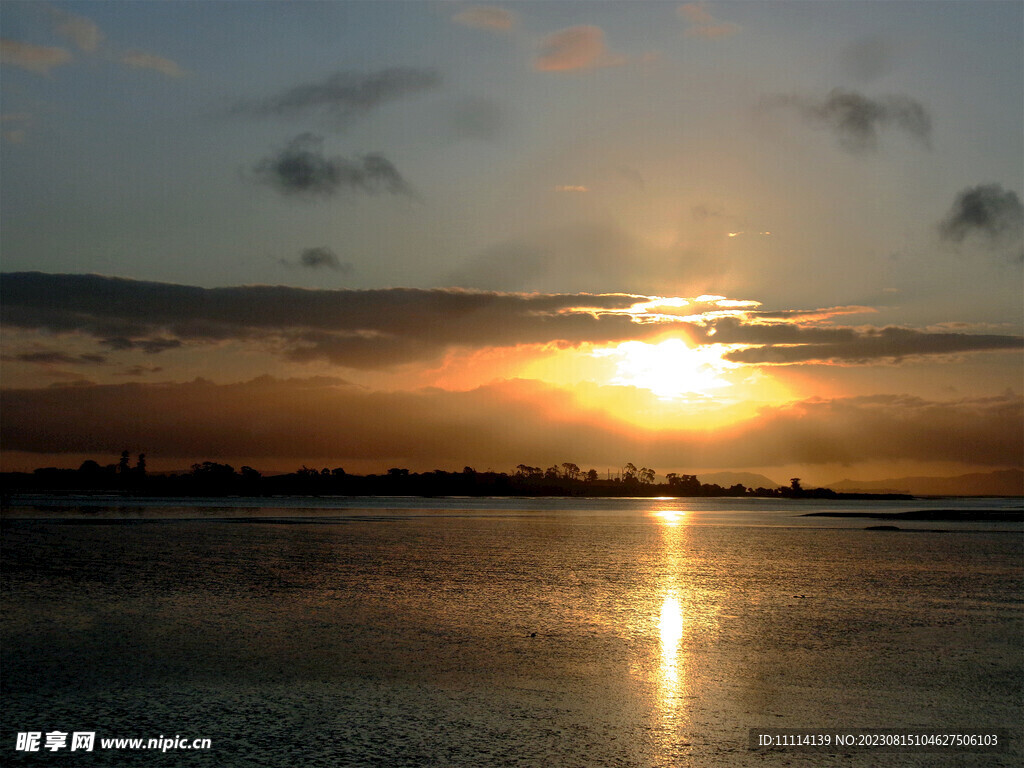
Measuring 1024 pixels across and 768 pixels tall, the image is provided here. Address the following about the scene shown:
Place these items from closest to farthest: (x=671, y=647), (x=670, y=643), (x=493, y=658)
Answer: (x=493, y=658) < (x=671, y=647) < (x=670, y=643)

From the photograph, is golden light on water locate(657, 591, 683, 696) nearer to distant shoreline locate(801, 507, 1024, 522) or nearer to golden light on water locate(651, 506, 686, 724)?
golden light on water locate(651, 506, 686, 724)

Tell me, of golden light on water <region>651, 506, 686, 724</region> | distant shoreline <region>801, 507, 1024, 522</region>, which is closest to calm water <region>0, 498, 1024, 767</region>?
golden light on water <region>651, 506, 686, 724</region>

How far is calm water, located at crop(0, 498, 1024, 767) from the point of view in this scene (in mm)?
12258

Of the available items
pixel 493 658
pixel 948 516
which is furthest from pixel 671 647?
pixel 948 516

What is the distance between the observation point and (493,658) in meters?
17.2

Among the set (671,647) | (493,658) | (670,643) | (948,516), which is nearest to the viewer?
(493,658)

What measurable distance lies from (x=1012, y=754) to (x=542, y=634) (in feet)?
33.1

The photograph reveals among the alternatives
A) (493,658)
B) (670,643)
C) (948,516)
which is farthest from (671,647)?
(948,516)

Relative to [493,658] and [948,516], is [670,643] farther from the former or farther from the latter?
[948,516]

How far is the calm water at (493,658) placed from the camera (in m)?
12.3

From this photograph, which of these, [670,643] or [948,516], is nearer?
[670,643]

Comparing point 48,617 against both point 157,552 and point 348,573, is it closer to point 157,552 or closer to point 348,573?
point 348,573

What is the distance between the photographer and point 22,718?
13.1 metres

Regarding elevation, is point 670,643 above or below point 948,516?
above
